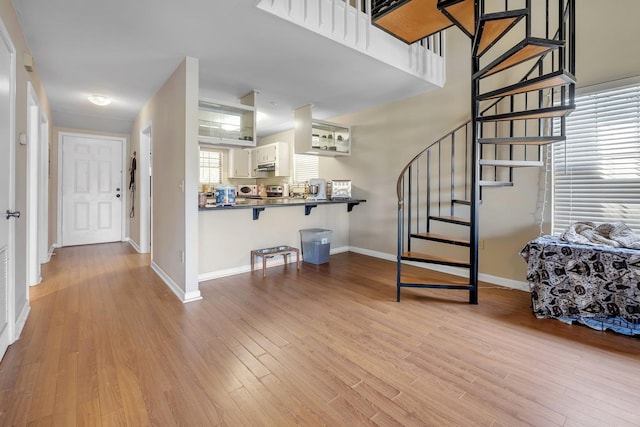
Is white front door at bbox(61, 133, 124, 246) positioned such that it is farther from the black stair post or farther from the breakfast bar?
the black stair post

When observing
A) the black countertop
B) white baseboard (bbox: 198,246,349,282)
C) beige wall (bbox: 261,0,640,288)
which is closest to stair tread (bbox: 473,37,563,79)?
beige wall (bbox: 261,0,640,288)

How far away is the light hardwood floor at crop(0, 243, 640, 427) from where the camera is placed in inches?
58.1

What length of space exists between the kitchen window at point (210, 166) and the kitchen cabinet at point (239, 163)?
0.29m

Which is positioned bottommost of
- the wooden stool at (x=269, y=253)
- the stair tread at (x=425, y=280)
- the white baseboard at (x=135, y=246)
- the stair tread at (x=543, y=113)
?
the stair tread at (x=425, y=280)

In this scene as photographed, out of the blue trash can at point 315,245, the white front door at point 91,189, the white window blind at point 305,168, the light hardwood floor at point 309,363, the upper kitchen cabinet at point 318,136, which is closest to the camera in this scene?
the light hardwood floor at point 309,363

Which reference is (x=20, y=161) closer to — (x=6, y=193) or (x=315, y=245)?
(x=6, y=193)

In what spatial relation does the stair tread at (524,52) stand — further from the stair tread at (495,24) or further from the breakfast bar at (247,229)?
the breakfast bar at (247,229)

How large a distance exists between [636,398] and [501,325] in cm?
89

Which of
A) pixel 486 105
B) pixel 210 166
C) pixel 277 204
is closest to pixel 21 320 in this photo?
pixel 277 204

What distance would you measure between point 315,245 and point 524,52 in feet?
10.3

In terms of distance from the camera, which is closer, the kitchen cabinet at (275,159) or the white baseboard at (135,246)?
the white baseboard at (135,246)

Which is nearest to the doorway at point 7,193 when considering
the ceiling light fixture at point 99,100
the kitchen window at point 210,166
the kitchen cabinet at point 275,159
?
the ceiling light fixture at point 99,100

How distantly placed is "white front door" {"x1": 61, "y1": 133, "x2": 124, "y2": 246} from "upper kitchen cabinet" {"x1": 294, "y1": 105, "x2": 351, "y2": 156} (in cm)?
392

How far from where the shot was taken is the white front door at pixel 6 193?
193 cm
